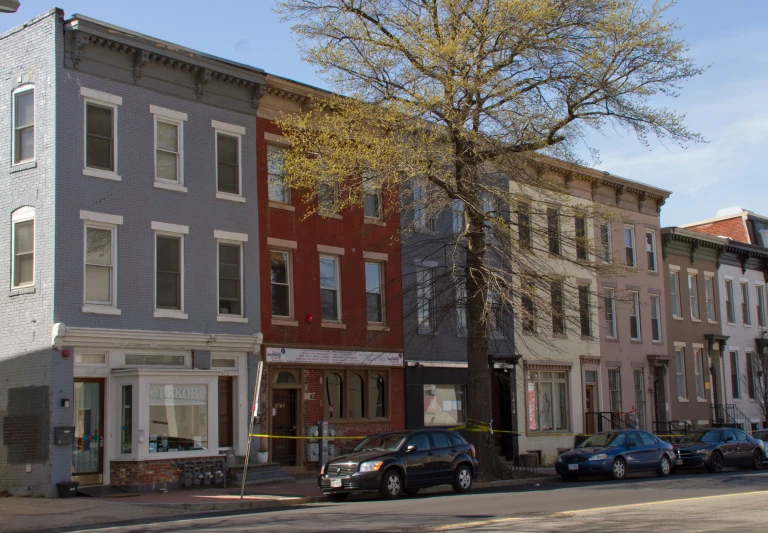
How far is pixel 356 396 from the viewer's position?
92.0 feet

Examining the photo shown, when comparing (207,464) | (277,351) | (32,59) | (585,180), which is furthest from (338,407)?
(585,180)

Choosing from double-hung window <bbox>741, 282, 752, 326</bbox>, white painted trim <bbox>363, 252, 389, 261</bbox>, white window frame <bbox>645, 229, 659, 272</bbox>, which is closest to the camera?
white painted trim <bbox>363, 252, 389, 261</bbox>

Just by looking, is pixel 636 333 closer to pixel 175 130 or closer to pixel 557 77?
pixel 557 77

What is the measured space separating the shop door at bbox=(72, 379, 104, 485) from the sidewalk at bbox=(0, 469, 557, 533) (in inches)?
61.4

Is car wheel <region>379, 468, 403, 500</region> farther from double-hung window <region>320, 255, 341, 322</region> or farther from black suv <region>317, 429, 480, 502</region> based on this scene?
double-hung window <region>320, 255, 341, 322</region>

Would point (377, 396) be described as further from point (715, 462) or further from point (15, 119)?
point (15, 119)

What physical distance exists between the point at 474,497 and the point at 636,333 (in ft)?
71.0

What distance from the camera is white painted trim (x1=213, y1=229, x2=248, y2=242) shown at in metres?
24.5

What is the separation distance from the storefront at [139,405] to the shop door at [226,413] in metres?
0.73

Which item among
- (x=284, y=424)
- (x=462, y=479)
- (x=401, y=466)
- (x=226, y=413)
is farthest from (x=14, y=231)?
(x=462, y=479)

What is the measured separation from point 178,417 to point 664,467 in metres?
13.6

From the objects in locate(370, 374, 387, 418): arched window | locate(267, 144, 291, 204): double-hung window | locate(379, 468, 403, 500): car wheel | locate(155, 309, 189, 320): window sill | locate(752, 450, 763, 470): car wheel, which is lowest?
locate(752, 450, 763, 470): car wheel

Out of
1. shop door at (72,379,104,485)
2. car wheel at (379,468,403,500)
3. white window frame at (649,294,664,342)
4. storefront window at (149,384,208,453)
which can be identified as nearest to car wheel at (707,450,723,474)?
white window frame at (649,294,664,342)

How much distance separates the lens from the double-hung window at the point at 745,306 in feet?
148
